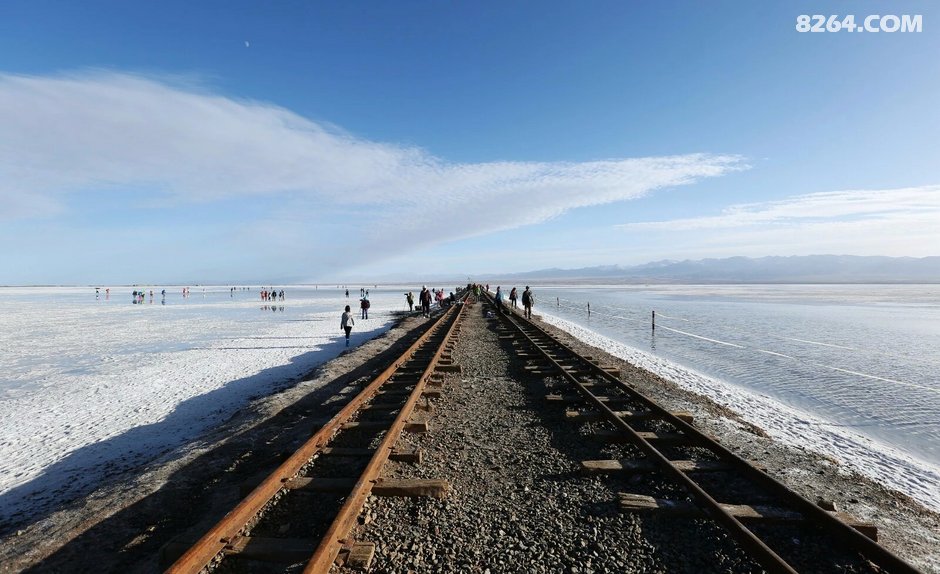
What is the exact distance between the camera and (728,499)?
503 centimetres

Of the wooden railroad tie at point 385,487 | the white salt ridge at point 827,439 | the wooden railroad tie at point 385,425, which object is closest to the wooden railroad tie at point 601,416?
the white salt ridge at point 827,439

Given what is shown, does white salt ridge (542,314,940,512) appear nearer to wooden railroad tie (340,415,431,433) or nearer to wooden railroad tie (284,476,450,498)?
wooden railroad tie (340,415,431,433)

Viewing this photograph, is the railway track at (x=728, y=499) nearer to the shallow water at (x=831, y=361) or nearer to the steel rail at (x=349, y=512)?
the steel rail at (x=349, y=512)

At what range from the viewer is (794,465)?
660 cm

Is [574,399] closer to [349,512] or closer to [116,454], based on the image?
[349,512]

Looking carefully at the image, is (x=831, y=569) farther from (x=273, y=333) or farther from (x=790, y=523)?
(x=273, y=333)

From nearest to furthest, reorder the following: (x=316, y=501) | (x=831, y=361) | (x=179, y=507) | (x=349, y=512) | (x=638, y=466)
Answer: (x=349, y=512) < (x=316, y=501) < (x=179, y=507) < (x=638, y=466) < (x=831, y=361)

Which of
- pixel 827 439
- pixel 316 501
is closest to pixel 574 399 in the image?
pixel 827 439

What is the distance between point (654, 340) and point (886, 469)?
1545 centimetres

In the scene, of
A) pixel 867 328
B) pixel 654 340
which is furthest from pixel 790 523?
pixel 867 328

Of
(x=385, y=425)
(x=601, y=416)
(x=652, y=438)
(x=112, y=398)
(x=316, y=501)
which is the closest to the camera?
(x=316, y=501)

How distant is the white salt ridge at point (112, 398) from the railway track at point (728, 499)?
26.2 ft

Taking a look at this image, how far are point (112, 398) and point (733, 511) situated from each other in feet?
47.0

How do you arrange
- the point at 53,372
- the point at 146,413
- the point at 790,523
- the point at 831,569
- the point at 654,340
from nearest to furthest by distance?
the point at 831,569, the point at 790,523, the point at 146,413, the point at 53,372, the point at 654,340
